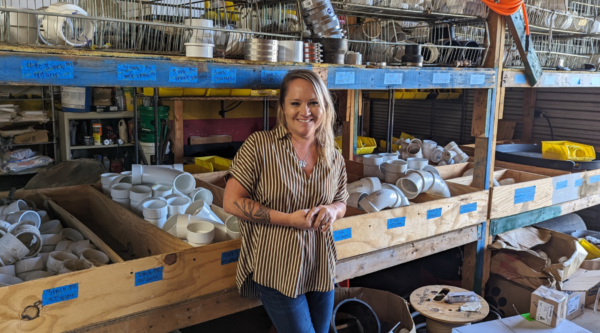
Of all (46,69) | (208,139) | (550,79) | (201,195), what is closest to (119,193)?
(201,195)

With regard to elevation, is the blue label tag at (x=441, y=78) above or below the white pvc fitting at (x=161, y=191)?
above

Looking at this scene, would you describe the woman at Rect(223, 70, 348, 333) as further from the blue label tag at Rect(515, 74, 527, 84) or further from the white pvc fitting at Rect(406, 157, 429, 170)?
the blue label tag at Rect(515, 74, 527, 84)

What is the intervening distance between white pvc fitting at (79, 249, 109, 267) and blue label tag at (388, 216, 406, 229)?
141 cm

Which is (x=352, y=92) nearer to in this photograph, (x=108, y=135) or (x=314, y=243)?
(x=314, y=243)

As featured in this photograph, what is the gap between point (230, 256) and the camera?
6.38 feet

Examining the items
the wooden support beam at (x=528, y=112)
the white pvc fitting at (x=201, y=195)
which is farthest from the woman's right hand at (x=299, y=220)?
the wooden support beam at (x=528, y=112)

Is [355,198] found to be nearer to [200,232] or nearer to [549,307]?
[200,232]

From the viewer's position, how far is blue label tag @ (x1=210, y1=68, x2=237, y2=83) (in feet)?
6.04

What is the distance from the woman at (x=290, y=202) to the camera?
1671 millimetres

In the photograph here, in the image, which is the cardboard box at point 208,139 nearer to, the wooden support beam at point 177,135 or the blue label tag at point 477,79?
the wooden support beam at point 177,135

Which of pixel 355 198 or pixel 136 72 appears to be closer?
pixel 136 72

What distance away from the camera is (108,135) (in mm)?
5613

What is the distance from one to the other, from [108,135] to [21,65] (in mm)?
4453

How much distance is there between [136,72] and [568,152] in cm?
373
